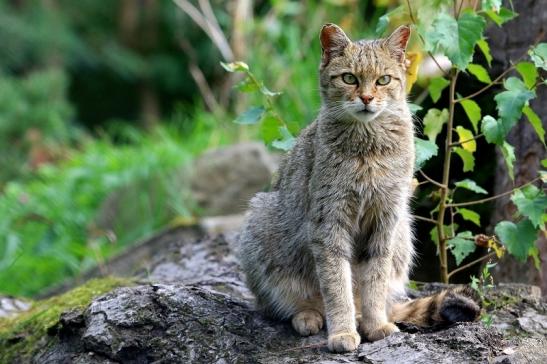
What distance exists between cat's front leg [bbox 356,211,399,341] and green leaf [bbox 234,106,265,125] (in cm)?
88

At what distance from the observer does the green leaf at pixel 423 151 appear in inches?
149

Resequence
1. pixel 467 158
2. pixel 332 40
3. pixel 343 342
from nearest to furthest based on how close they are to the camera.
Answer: pixel 343 342, pixel 332 40, pixel 467 158

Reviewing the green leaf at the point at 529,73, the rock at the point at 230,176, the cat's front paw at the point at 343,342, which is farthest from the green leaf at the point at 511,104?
the rock at the point at 230,176

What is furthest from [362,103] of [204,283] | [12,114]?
[12,114]

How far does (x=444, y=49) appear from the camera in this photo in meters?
3.52

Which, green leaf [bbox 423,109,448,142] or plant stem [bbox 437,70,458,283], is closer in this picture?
plant stem [bbox 437,70,458,283]

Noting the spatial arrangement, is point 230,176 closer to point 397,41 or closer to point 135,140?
point 135,140

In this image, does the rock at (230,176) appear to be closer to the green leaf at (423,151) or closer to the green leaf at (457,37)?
the green leaf at (423,151)

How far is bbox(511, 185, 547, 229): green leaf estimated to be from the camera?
3.54m

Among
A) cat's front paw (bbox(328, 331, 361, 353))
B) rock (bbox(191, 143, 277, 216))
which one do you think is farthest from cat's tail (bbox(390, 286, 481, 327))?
rock (bbox(191, 143, 277, 216))

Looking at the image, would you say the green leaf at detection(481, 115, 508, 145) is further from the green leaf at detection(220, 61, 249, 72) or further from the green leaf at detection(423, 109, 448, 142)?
the green leaf at detection(220, 61, 249, 72)

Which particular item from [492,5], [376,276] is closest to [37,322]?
[376,276]

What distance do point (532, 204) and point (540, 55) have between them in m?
0.61

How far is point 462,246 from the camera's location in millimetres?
3916
